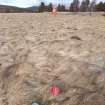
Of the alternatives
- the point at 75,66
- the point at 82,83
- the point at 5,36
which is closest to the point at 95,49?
the point at 75,66

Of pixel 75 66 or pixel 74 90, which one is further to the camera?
pixel 75 66

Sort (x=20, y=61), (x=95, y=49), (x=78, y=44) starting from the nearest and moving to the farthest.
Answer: (x=20, y=61), (x=95, y=49), (x=78, y=44)

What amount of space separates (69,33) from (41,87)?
14.7ft

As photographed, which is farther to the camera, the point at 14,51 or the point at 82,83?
the point at 14,51

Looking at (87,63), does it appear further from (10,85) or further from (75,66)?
(10,85)

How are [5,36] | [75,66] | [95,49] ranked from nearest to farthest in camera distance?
[75,66] → [95,49] → [5,36]

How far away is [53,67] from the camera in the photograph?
25.0ft

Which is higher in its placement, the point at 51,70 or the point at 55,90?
the point at 51,70

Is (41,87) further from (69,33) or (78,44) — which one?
(69,33)

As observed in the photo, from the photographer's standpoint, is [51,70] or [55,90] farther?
[51,70]

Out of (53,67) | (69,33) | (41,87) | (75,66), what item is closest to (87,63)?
(75,66)

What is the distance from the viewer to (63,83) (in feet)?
22.8

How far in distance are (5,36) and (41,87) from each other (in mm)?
4349

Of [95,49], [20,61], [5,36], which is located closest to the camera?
[20,61]
